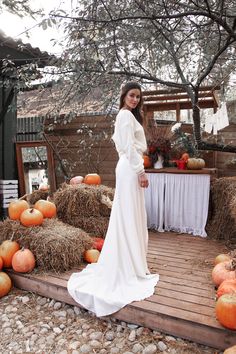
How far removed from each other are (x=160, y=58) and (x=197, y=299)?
3269mm

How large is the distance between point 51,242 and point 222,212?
2544 millimetres

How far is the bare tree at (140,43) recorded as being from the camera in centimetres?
317

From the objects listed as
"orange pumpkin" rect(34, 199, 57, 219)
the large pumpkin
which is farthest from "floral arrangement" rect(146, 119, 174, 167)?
"orange pumpkin" rect(34, 199, 57, 219)

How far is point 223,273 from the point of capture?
278 cm

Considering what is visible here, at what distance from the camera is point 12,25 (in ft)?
15.0

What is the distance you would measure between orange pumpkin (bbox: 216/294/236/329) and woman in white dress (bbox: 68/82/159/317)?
26.2 inches

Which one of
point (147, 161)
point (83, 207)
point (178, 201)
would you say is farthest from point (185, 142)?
point (83, 207)

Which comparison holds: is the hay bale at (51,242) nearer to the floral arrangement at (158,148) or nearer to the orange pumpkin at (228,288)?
the orange pumpkin at (228,288)

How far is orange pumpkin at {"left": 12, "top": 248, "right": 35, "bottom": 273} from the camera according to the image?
10.7ft

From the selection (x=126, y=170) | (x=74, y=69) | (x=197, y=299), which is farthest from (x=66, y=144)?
(x=197, y=299)

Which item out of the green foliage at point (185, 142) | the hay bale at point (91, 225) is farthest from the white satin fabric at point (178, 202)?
the hay bale at point (91, 225)

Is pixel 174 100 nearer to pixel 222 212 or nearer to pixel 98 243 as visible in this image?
pixel 222 212

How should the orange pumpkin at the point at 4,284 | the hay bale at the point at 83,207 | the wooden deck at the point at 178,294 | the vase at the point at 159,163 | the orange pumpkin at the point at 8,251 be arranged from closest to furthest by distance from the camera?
the wooden deck at the point at 178,294 < the orange pumpkin at the point at 4,284 < the orange pumpkin at the point at 8,251 < the hay bale at the point at 83,207 < the vase at the point at 159,163

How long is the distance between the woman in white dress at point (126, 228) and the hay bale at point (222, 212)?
6.23ft
